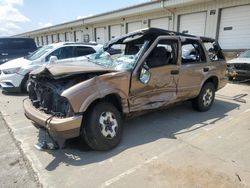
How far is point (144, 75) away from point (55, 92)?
1.62 meters

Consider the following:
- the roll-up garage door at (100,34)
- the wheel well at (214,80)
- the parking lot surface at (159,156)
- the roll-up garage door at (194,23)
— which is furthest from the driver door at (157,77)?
the roll-up garage door at (100,34)

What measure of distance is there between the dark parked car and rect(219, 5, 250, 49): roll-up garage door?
10.7 meters

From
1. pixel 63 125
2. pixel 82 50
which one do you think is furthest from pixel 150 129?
pixel 82 50

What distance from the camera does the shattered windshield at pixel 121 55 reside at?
14.5ft

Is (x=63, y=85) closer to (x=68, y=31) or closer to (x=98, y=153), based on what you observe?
(x=98, y=153)

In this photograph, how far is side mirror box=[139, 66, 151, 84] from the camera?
4382mm

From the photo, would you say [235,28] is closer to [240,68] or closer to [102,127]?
[240,68]

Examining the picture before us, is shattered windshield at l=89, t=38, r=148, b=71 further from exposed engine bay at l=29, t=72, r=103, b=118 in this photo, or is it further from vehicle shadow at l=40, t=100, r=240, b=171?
vehicle shadow at l=40, t=100, r=240, b=171

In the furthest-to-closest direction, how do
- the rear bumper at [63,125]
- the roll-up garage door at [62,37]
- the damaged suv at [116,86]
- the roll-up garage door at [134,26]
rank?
the roll-up garage door at [62,37], the roll-up garage door at [134,26], the damaged suv at [116,86], the rear bumper at [63,125]

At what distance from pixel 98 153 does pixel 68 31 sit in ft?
102

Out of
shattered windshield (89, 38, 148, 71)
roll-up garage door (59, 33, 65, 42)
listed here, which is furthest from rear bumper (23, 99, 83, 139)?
roll-up garage door (59, 33, 65, 42)

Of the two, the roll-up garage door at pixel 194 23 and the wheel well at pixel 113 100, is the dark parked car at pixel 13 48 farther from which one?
the roll-up garage door at pixel 194 23

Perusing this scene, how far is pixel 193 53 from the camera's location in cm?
603

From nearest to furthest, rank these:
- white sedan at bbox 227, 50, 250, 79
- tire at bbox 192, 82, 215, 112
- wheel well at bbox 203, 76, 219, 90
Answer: tire at bbox 192, 82, 215, 112, wheel well at bbox 203, 76, 219, 90, white sedan at bbox 227, 50, 250, 79
